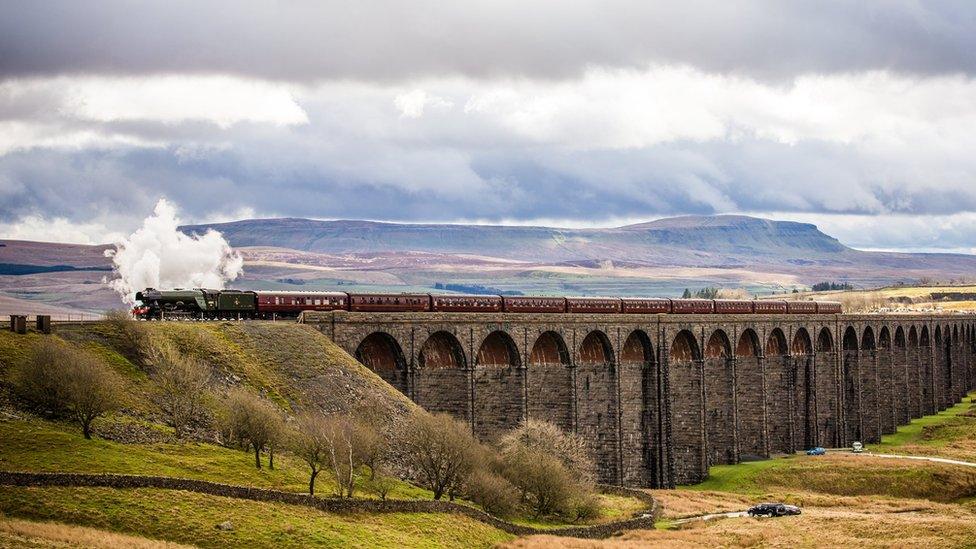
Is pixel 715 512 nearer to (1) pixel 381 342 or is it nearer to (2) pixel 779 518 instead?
(2) pixel 779 518

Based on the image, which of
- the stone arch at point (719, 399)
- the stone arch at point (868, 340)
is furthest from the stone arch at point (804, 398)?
the stone arch at point (868, 340)

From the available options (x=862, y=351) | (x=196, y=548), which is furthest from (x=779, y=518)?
(x=862, y=351)

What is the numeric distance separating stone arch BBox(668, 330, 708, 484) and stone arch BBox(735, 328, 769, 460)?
30.7 feet

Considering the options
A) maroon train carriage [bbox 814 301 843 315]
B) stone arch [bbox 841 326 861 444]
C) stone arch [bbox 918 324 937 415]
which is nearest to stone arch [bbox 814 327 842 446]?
stone arch [bbox 841 326 861 444]

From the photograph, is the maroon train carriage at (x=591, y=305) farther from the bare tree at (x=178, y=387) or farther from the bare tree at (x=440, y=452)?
the bare tree at (x=178, y=387)

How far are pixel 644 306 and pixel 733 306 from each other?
58.0 feet

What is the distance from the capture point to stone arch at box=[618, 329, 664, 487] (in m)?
91.8

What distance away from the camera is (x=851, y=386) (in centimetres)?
13100

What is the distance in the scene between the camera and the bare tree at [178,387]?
58000 millimetres

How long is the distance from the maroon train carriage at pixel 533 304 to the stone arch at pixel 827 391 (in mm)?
44277

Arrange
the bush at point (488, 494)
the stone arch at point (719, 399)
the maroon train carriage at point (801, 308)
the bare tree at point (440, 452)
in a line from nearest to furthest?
the bare tree at point (440, 452)
the bush at point (488, 494)
the stone arch at point (719, 399)
the maroon train carriage at point (801, 308)

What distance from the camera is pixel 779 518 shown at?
75.6m

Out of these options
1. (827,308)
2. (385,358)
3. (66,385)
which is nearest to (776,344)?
(827,308)

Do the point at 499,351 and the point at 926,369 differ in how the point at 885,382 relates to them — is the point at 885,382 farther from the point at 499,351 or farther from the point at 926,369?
the point at 499,351
